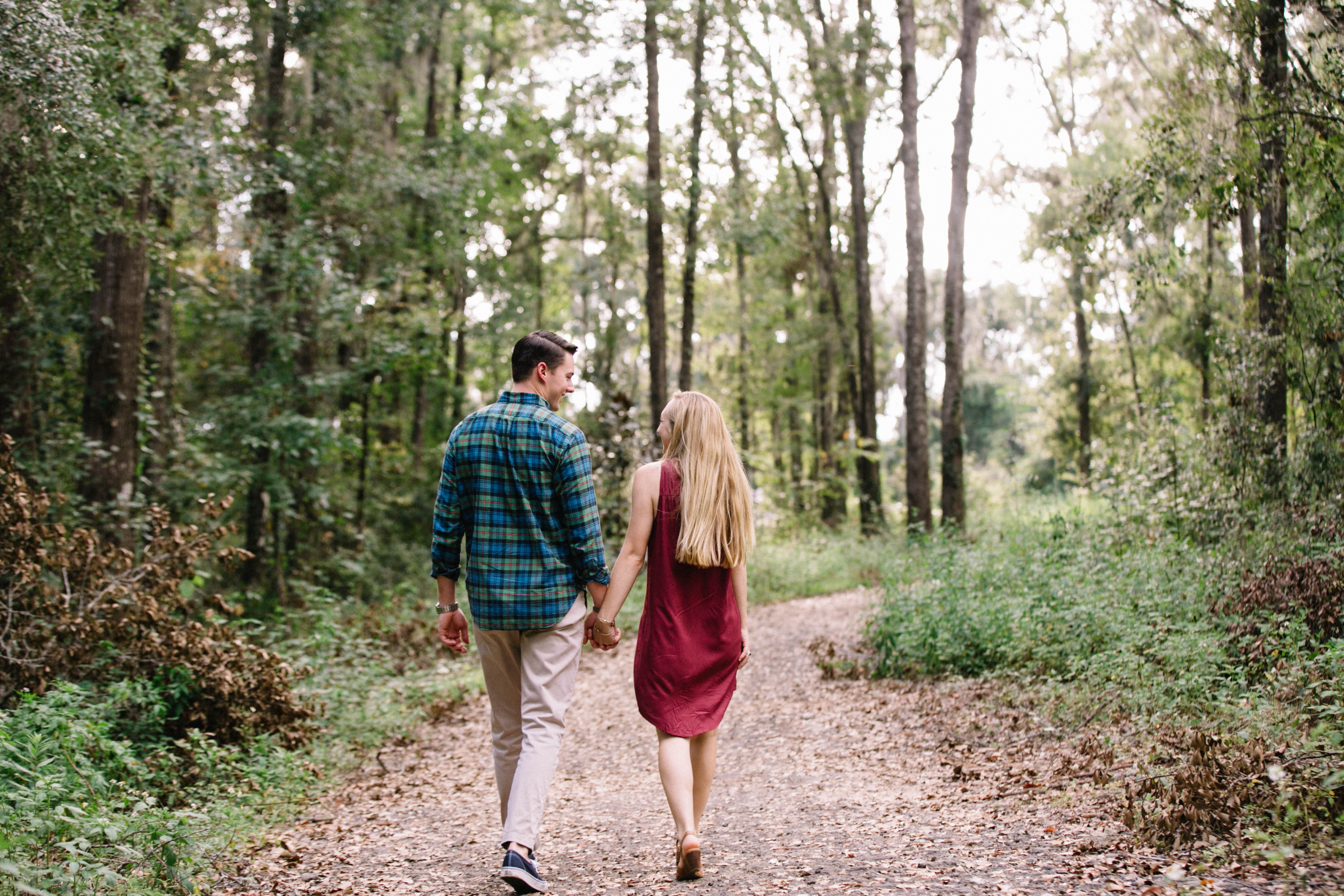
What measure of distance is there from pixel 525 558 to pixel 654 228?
14.6 metres

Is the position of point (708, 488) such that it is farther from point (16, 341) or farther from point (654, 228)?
point (654, 228)

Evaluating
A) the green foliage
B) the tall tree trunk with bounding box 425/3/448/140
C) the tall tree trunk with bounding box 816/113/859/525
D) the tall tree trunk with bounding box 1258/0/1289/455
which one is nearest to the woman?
the green foliage

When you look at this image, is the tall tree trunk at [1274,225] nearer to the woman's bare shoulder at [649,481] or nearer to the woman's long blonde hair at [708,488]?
the woman's long blonde hair at [708,488]

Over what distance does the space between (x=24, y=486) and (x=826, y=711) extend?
6215mm

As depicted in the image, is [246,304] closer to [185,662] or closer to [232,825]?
[185,662]

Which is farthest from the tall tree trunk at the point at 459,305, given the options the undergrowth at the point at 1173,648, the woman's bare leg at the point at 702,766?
the woman's bare leg at the point at 702,766

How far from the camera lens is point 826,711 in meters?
7.74

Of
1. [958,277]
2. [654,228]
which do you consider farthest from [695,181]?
[958,277]

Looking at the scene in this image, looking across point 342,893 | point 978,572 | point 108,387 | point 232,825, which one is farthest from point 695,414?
point 108,387

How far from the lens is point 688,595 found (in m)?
4.04

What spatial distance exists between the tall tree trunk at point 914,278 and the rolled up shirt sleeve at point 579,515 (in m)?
12.6

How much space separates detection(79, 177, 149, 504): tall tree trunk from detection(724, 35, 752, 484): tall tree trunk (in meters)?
11.0

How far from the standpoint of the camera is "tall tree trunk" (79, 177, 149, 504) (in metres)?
9.02

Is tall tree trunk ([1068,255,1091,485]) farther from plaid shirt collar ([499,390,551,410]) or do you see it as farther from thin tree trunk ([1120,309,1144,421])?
plaid shirt collar ([499,390,551,410])
